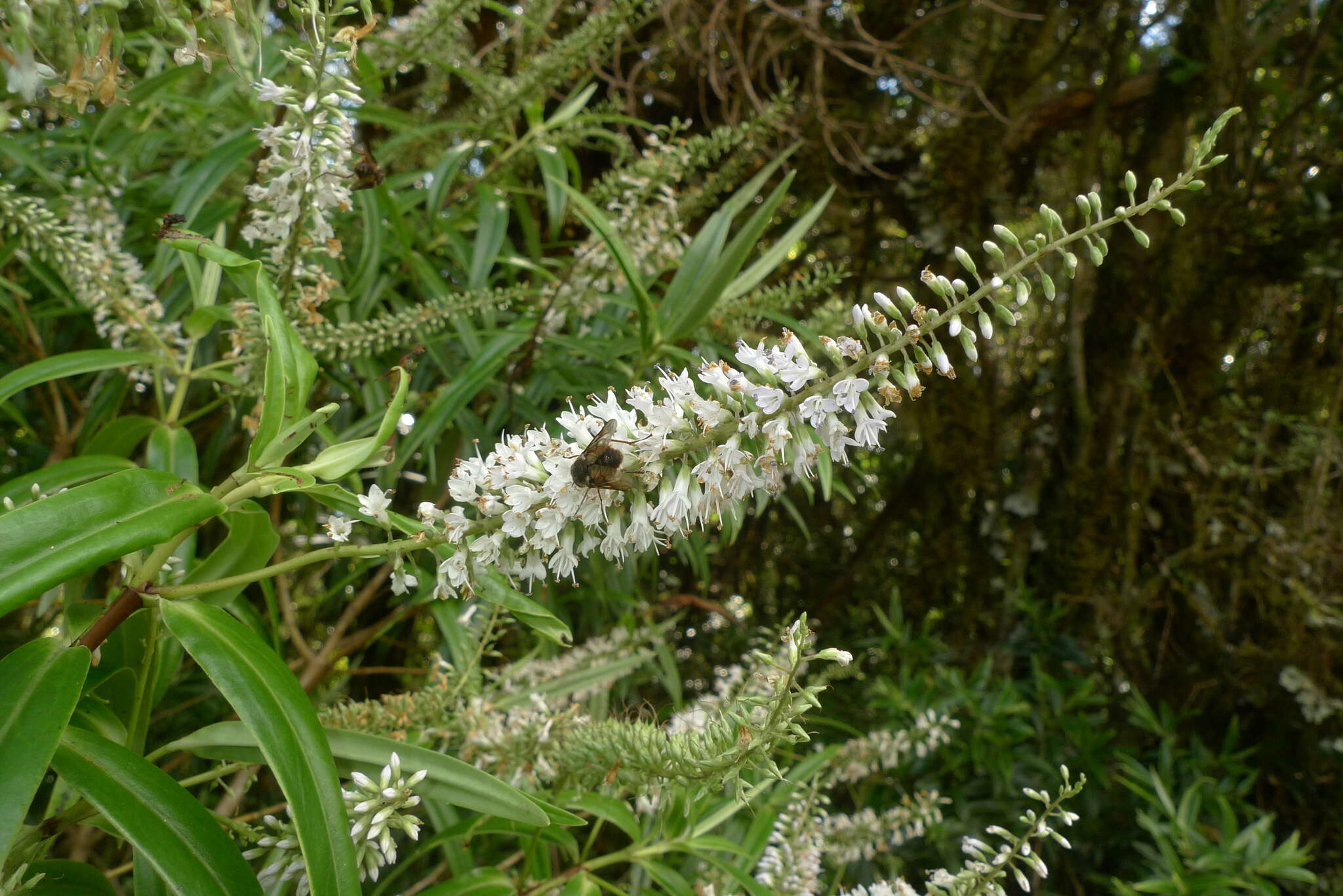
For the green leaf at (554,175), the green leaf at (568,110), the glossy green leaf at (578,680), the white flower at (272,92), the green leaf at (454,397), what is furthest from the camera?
the green leaf at (568,110)

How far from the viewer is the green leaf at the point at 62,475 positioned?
3.61 feet

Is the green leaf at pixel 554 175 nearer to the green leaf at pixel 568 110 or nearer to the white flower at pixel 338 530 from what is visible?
the green leaf at pixel 568 110

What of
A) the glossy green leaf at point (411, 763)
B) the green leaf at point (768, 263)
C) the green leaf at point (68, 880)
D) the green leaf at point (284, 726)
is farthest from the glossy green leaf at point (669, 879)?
the green leaf at point (768, 263)

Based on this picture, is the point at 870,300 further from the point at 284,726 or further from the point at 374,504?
the point at 284,726

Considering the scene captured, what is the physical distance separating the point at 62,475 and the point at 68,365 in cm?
21

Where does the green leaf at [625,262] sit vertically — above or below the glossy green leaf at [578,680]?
above

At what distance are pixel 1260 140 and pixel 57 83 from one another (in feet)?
12.3

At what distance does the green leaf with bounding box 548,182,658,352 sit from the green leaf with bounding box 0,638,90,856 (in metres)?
0.88

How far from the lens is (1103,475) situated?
10.1 ft

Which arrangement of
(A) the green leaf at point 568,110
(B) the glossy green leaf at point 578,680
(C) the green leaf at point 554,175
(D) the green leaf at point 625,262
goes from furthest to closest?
(A) the green leaf at point 568,110 → (C) the green leaf at point 554,175 → (B) the glossy green leaf at point 578,680 → (D) the green leaf at point 625,262

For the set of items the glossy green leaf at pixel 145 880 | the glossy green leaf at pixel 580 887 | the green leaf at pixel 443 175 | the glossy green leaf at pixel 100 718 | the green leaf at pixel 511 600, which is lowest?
the glossy green leaf at pixel 580 887

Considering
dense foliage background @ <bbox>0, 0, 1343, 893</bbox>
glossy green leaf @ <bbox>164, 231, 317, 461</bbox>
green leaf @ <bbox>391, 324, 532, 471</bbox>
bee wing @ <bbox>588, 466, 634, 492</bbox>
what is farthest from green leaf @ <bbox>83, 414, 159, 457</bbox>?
bee wing @ <bbox>588, 466, 634, 492</bbox>

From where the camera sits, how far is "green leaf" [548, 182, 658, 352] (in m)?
1.34

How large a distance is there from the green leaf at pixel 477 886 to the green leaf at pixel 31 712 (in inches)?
22.9
